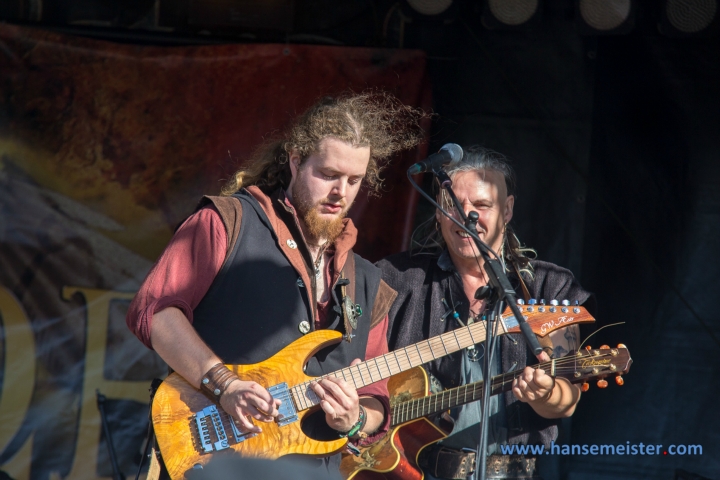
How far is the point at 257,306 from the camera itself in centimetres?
284

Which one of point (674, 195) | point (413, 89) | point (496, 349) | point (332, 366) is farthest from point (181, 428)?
point (674, 195)

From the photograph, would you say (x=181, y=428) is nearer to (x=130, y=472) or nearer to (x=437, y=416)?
(x=437, y=416)

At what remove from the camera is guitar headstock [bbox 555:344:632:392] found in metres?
3.06

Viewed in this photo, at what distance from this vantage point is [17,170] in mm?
3990

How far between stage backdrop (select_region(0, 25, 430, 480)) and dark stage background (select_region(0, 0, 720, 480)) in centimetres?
11

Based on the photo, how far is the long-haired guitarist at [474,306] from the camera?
11.2 ft

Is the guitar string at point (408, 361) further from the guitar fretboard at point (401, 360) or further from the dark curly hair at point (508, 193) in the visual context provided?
the dark curly hair at point (508, 193)

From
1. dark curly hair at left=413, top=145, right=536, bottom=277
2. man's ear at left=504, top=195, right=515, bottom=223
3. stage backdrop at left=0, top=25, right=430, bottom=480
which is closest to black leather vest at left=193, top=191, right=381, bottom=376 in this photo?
dark curly hair at left=413, top=145, right=536, bottom=277

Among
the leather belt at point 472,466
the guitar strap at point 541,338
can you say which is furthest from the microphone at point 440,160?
the leather belt at point 472,466

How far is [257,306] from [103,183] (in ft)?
5.49

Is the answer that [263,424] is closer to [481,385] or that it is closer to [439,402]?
[439,402]

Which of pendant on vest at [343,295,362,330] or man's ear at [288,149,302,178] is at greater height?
man's ear at [288,149,302,178]

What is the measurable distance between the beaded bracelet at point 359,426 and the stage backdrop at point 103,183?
4.83ft

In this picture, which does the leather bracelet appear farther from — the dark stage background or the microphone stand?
the dark stage background
